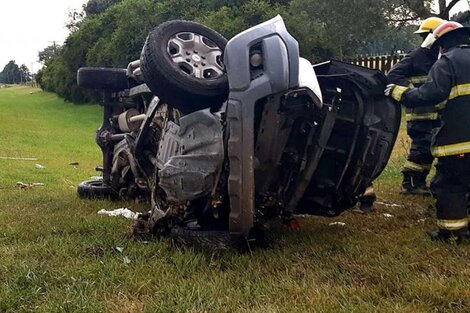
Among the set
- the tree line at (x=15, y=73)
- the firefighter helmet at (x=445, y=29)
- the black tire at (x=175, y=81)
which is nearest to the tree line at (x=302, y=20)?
the firefighter helmet at (x=445, y=29)

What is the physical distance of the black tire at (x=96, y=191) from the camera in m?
5.25

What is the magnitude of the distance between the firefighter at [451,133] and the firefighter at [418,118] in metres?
1.83

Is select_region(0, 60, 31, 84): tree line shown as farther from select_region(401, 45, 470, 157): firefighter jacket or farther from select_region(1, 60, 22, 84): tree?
select_region(401, 45, 470, 157): firefighter jacket

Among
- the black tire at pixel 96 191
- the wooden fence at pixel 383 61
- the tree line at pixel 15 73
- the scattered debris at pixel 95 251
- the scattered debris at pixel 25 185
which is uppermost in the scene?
the wooden fence at pixel 383 61

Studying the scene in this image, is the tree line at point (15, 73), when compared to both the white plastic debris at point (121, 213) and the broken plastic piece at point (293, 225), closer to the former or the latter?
the white plastic debris at point (121, 213)

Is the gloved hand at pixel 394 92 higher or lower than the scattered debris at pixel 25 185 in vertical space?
higher

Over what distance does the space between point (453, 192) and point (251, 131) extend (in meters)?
1.60

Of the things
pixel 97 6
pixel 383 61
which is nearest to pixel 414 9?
pixel 383 61

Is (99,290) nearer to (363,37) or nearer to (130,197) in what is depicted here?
(130,197)

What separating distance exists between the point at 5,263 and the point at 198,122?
131 centimetres

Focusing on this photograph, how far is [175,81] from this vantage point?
3.30m

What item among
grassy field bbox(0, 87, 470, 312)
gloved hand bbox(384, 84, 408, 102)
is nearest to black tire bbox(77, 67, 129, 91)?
grassy field bbox(0, 87, 470, 312)

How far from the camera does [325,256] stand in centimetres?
334

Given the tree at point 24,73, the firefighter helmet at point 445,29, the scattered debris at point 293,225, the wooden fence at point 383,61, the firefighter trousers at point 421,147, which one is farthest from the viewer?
the tree at point 24,73
